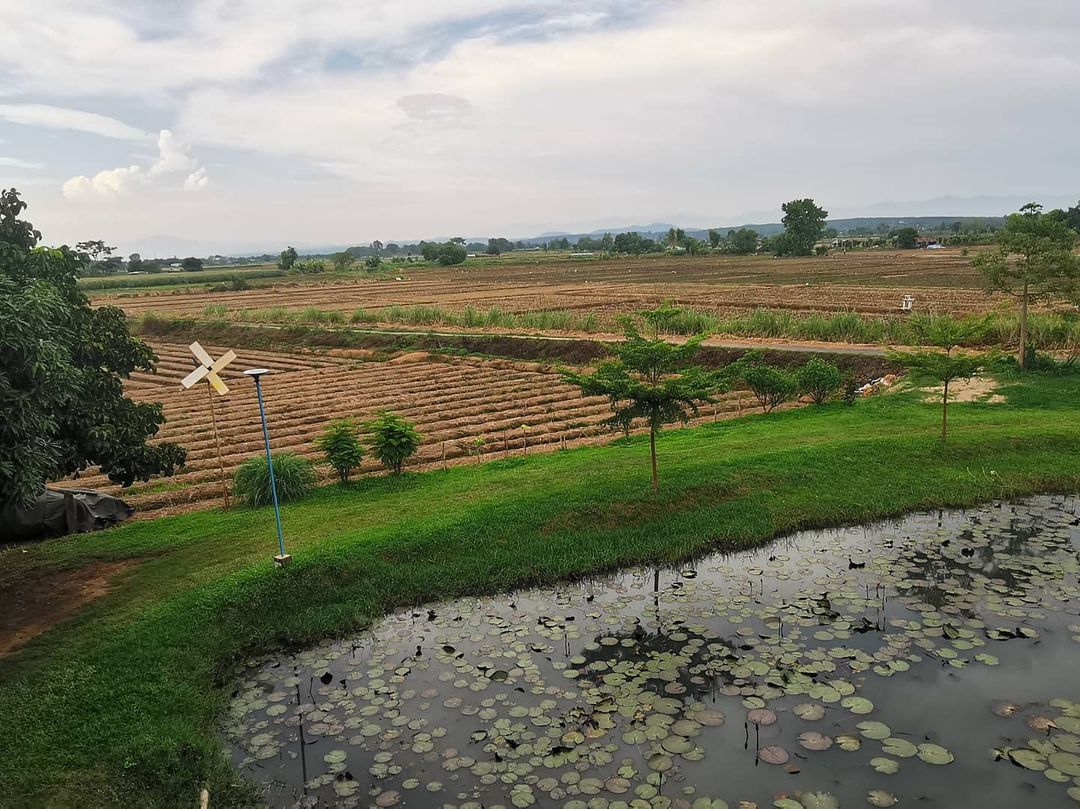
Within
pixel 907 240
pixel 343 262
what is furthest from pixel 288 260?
pixel 907 240

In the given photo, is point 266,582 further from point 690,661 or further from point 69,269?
point 690,661

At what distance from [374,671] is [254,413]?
16974 millimetres

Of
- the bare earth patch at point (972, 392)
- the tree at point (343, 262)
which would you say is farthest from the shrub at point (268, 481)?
the tree at point (343, 262)

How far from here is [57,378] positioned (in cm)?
826

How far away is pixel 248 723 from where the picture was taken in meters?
8.11

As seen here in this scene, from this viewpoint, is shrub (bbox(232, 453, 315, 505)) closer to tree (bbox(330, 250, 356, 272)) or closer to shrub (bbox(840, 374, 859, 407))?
shrub (bbox(840, 374, 859, 407))

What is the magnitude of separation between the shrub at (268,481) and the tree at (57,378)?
2.80 metres

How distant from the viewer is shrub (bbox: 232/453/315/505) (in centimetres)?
1448

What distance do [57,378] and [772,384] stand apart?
16379 mm

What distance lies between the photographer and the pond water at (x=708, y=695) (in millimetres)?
6797

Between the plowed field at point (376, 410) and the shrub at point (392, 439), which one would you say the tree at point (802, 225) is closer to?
the plowed field at point (376, 410)

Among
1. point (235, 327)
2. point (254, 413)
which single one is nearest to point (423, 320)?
point (235, 327)

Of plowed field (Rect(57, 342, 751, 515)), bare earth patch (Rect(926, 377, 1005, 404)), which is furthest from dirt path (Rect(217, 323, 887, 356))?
bare earth patch (Rect(926, 377, 1005, 404))

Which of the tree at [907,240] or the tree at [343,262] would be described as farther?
the tree at [343,262]
